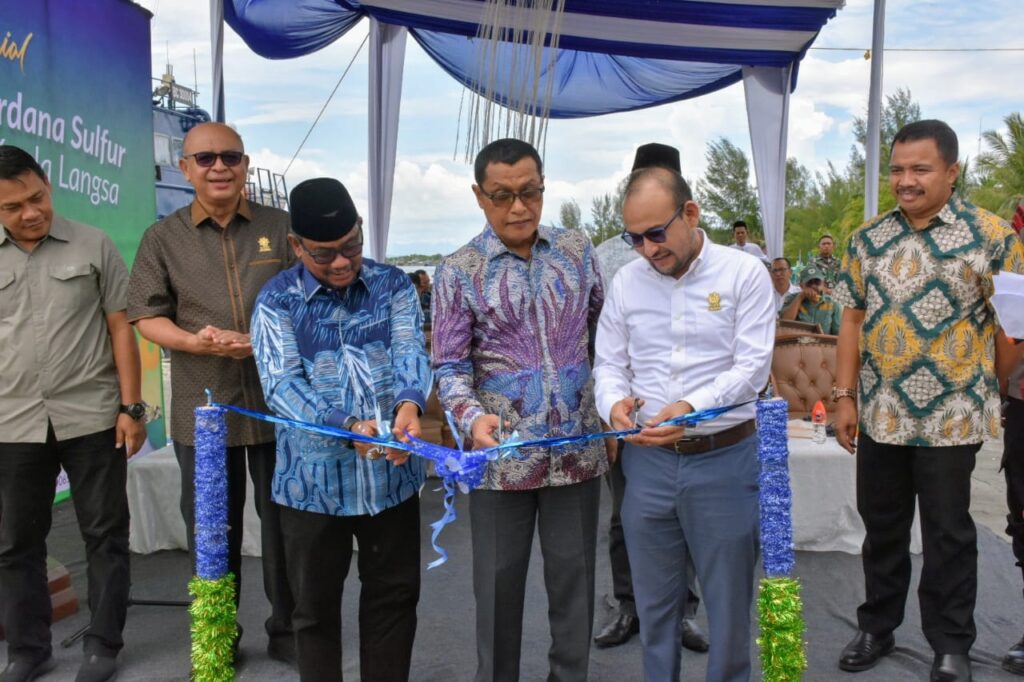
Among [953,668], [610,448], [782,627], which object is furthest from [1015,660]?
[610,448]

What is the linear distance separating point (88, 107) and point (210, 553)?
3234 millimetres

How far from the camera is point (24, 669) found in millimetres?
3227

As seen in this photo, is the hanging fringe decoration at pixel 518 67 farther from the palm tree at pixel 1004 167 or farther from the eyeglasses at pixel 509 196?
the palm tree at pixel 1004 167

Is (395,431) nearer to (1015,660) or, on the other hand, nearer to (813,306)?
(1015,660)

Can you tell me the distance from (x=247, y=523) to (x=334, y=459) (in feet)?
8.38

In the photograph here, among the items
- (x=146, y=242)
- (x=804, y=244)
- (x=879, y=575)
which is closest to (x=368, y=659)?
(x=146, y=242)

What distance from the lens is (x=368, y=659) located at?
2.65m

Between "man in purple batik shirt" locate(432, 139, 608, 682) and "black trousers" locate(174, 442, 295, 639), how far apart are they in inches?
40.1

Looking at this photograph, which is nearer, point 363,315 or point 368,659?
point 363,315

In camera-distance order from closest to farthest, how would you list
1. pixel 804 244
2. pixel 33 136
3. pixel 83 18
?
pixel 33 136 < pixel 83 18 < pixel 804 244

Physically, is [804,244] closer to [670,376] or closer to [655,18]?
[655,18]

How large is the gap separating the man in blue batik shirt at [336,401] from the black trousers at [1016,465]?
2319mm

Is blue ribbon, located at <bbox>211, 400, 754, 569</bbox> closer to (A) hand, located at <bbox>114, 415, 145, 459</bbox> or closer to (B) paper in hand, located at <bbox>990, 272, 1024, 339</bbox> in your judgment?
(B) paper in hand, located at <bbox>990, 272, 1024, 339</bbox>

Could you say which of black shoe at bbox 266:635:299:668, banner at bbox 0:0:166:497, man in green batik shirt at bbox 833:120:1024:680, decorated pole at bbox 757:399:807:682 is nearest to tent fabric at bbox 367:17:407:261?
banner at bbox 0:0:166:497
